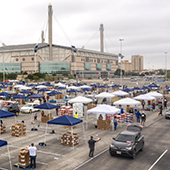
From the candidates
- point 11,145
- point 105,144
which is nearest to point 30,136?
point 11,145

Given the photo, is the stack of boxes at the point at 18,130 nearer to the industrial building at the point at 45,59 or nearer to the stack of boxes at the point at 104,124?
the stack of boxes at the point at 104,124

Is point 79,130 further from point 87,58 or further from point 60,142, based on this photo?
point 87,58

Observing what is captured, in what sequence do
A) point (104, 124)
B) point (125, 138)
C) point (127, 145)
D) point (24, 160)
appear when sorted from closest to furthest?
point (24, 160)
point (127, 145)
point (125, 138)
point (104, 124)

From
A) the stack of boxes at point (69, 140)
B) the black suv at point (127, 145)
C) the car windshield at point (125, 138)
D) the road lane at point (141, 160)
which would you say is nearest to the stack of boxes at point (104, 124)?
the road lane at point (141, 160)

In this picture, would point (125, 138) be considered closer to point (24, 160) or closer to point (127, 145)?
point (127, 145)

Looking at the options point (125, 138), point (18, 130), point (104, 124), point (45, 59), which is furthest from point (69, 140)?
point (45, 59)

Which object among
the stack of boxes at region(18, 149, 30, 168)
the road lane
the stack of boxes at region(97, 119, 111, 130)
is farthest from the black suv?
the stack of boxes at region(97, 119, 111, 130)

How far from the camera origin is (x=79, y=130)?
2008cm

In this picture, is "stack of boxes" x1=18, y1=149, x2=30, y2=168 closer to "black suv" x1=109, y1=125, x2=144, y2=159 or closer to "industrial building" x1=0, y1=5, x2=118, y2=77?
"black suv" x1=109, y1=125, x2=144, y2=159

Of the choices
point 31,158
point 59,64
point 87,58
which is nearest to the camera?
point 31,158

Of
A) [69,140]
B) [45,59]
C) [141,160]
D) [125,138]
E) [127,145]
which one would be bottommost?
[141,160]

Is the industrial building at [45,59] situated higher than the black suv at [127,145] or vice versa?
the industrial building at [45,59]

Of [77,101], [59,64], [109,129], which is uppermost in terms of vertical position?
[59,64]

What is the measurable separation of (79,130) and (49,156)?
6813 millimetres
